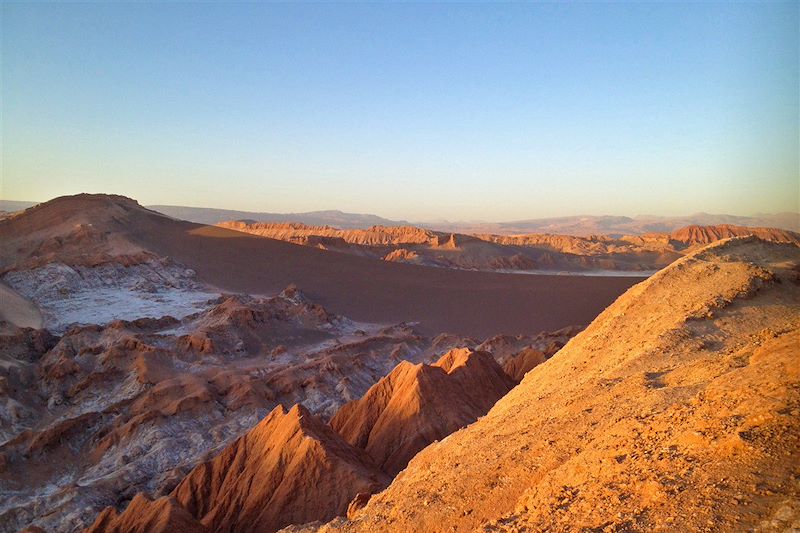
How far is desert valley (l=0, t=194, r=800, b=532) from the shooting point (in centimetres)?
460

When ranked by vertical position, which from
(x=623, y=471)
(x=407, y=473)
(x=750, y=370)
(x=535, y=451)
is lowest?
(x=407, y=473)

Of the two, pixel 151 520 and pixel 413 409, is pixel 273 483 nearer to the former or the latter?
pixel 151 520

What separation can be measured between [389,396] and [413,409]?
3.80ft

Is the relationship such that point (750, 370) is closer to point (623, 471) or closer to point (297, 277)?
point (623, 471)

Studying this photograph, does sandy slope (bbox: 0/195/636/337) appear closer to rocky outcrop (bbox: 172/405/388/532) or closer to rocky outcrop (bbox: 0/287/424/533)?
rocky outcrop (bbox: 0/287/424/533)

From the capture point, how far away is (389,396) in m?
14.4

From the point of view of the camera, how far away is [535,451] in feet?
19.4

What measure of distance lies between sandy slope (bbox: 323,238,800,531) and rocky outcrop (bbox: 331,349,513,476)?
3.73 metres

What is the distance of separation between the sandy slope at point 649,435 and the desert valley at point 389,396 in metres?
0.03

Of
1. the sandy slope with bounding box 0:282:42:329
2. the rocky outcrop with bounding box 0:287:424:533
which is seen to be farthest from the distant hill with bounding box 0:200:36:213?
the rocky outcrop with bounding box 0:287:424:533

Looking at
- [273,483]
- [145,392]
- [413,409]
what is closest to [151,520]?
[273,483]

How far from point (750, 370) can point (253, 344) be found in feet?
72.2

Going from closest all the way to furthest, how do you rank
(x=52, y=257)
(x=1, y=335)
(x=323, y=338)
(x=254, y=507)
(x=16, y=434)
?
(x=254, y=507), (x=16, y=434), (x=1, y=335), (x=323, y=338), (x=52, y=257)

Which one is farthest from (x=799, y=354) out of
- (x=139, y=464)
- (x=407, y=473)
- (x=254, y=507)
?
(x=139, y=464)
